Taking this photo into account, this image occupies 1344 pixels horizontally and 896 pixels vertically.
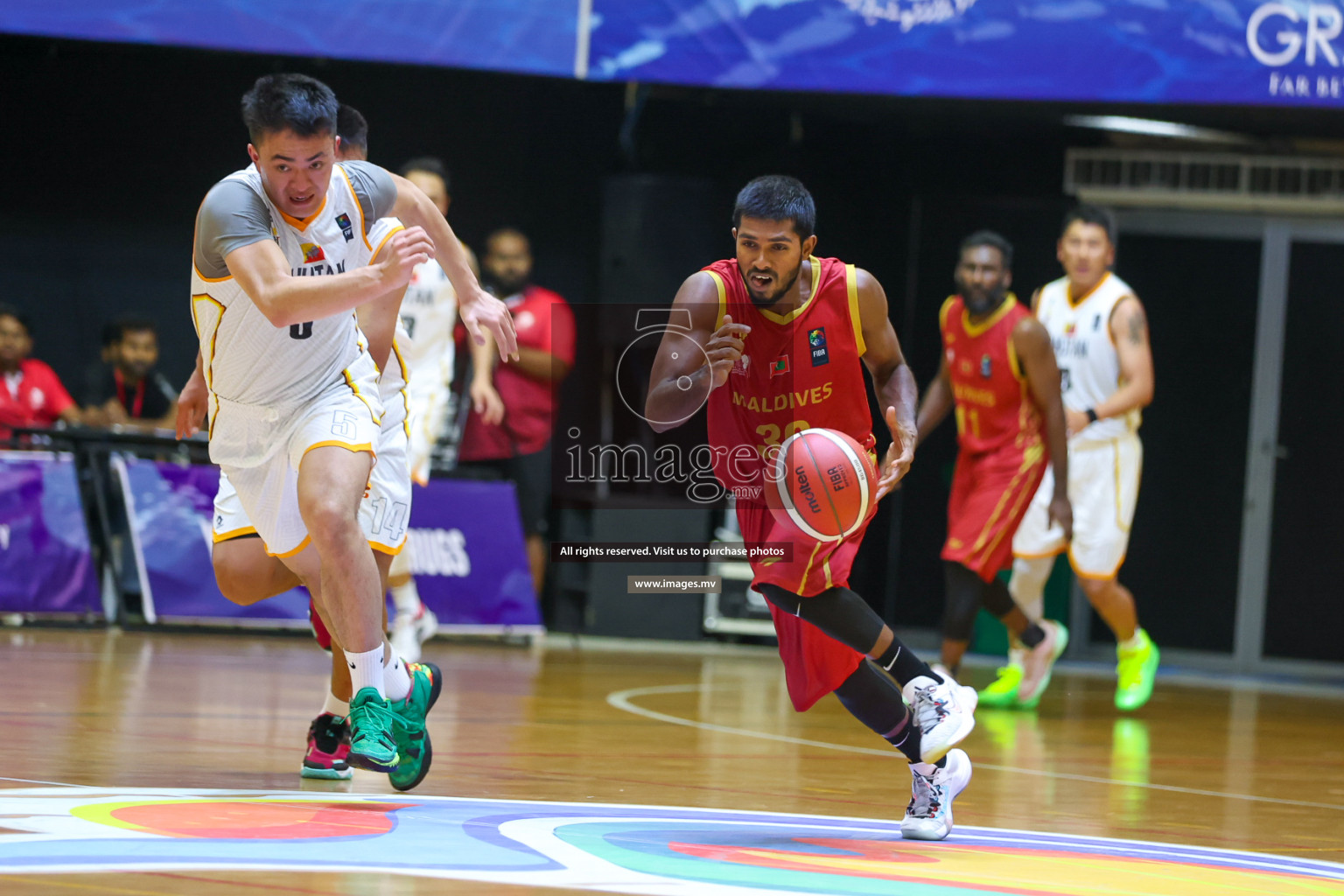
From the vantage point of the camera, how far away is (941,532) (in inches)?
421

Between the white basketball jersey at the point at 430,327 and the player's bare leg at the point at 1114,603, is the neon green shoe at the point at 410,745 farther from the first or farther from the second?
the player's bare leg at the point at 1114,603

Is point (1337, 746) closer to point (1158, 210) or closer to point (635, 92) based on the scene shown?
point (1158, 210)

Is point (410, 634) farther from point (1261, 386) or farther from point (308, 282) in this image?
point (1261, 386)

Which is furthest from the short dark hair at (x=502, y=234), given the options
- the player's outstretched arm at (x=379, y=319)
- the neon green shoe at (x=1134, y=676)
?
the player's outstretched arm at (x=379, y=319)

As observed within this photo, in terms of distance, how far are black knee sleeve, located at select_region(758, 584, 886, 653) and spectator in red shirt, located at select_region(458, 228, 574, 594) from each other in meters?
5.68

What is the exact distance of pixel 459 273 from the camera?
14.6 ft

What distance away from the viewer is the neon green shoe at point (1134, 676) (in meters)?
8.03

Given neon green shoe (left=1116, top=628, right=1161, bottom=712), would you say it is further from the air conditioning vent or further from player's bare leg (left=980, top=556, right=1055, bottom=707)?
the air conditioning vent

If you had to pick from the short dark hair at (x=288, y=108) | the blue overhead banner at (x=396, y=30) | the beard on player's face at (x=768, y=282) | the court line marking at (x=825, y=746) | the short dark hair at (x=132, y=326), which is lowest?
the court line marking at (x=825, y=746)

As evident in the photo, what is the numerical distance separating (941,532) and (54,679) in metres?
6.02

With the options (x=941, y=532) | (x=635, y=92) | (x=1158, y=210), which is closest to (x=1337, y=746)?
(x=941, y=532)

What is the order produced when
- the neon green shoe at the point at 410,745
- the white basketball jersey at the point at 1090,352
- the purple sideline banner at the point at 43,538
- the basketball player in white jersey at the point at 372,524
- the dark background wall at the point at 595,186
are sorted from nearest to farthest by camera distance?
the neon green shoe at the point at 410,745
the basketball player in white jersey at the point at 372,524
the white basketball jersey at the point at 1090,352
the purple sideline banner at the point at 43,538
the dark background wall at the point at 595,186

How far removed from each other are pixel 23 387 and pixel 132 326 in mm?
705

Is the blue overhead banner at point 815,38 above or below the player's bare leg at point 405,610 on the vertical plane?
above
